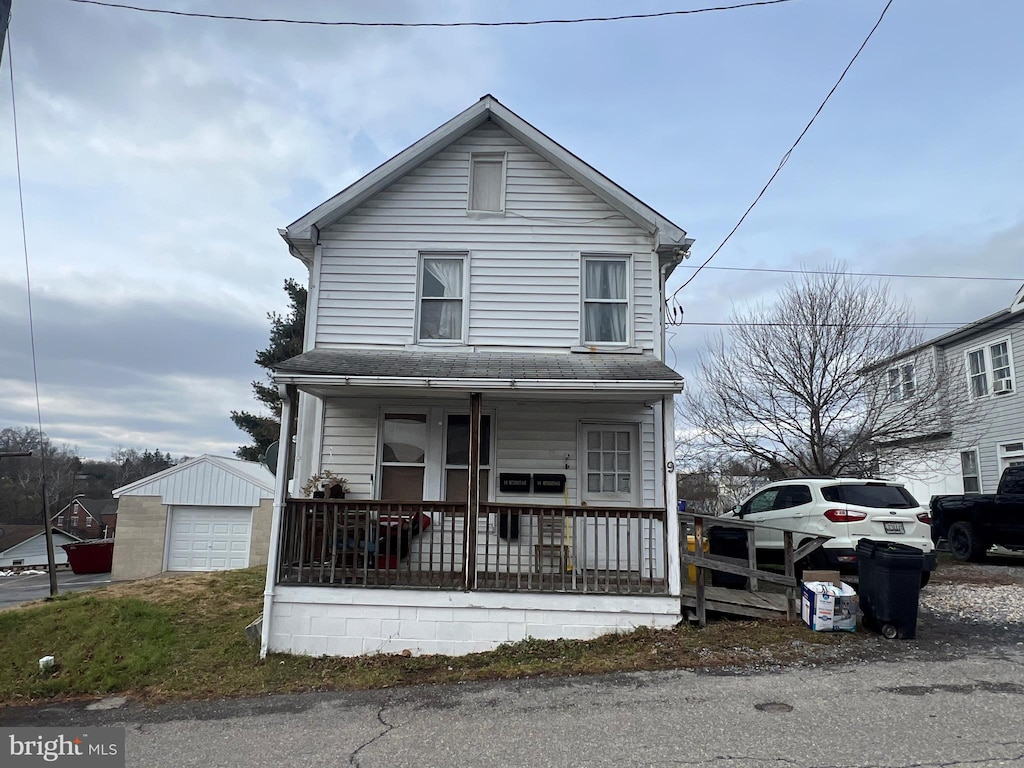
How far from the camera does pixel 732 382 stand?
16938 millimetres

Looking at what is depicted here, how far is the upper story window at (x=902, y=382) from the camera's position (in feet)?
53.2

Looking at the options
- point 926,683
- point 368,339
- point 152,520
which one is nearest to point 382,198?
point 368,339

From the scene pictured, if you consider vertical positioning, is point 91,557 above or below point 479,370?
below

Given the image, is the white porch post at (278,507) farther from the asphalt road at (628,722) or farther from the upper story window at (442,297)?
the upper story window at (442,297)

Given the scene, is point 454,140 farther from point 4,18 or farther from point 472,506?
point 4,18

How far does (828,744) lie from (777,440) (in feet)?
42.4

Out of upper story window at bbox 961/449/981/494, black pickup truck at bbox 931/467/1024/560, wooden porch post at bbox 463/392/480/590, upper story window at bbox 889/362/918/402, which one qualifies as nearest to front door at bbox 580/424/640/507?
wooden porch post at bbox 463/392/480/590

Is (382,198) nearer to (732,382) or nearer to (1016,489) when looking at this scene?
(732,382)

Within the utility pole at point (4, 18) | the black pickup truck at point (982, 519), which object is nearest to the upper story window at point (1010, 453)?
the black pickup truck at point (982, 519)

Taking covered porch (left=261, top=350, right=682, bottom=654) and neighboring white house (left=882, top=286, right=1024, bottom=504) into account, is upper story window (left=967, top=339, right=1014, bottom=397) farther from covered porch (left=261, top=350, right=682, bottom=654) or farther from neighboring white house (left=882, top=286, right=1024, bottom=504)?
covered porch (left=261, top=350, right=682, bottom=654)

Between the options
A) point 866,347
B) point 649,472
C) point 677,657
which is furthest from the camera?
point 866,347

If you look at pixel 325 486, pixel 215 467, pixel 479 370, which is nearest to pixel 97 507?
pixel 215 467

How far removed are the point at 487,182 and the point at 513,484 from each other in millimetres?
4721

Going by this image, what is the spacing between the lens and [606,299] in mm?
9883
